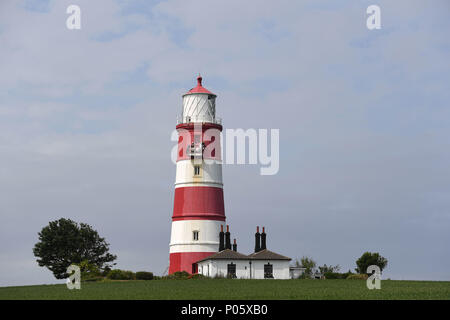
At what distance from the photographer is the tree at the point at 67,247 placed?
269ft

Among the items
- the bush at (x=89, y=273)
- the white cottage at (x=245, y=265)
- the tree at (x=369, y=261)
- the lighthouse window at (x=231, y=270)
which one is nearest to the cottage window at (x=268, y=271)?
the white cottage at (x=245, y=265)

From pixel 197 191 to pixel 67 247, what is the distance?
Answer: 21675 mm

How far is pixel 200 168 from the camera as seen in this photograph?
68.1m

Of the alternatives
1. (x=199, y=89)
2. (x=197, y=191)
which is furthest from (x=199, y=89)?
(x=197, y=191)

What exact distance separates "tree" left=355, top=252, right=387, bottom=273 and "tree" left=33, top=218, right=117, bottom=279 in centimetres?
2650

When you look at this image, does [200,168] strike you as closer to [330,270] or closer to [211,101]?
[211,101]

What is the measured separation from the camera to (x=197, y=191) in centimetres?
6762

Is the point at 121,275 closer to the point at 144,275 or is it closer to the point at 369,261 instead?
the point at 144,275

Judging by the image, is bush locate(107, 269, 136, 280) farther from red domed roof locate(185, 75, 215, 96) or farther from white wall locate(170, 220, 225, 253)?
red domed roof locate(185, 75, 215, 96)
